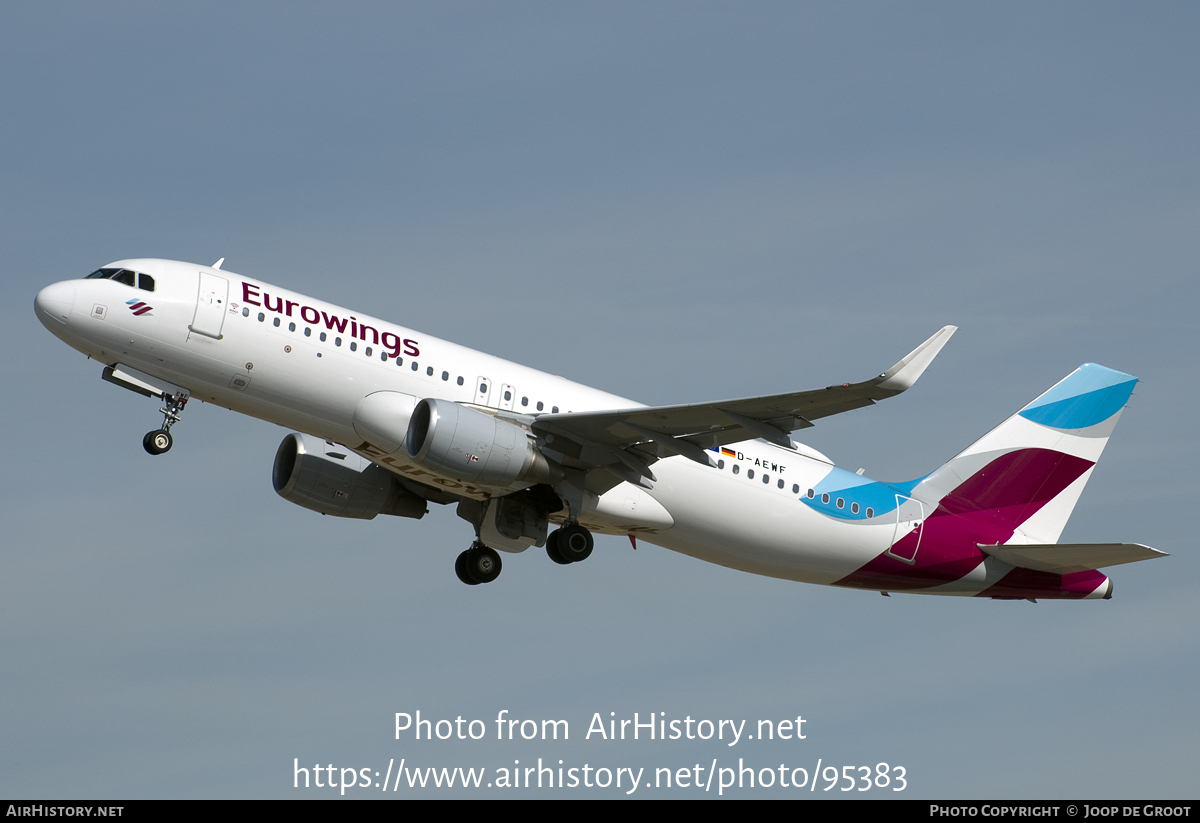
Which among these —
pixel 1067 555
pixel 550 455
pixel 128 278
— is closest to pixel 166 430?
pixel 128 278

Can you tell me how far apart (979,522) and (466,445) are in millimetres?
14812

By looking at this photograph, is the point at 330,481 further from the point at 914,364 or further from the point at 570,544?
the point at 914,364

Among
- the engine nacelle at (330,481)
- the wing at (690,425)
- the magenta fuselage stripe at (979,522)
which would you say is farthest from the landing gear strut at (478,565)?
the magenta fuselage stripe at (979,522)

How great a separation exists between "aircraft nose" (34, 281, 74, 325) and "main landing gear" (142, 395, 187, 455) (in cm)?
268

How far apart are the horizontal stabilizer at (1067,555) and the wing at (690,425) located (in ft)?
29.3

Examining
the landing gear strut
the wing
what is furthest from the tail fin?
the landing gear strut

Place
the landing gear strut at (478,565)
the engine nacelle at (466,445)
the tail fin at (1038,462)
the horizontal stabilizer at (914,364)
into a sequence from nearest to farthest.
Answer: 1. the horizontal stabilizer at (914,364)
2. the engine nacelle at (466,445)
3. the landing gear strut at (478,565)
4. the tail fin at (1038,462)

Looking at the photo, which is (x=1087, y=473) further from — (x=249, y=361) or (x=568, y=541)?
(x=249, y=361)

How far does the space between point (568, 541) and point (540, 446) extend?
2.43 meters

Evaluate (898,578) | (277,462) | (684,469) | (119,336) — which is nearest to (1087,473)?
(898,578)

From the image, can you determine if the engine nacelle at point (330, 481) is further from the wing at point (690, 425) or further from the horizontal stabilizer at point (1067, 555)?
the horizontal stabilizer at point (1067, 555)

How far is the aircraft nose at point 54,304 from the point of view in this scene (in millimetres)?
28625

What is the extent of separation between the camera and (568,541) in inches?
1229

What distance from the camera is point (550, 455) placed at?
3036cm
